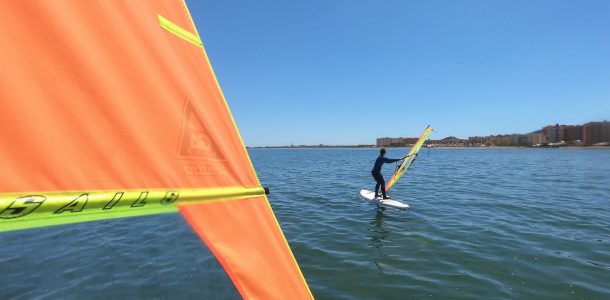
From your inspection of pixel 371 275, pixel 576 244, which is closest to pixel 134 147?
pixel 371 275

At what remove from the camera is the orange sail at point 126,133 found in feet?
4.12

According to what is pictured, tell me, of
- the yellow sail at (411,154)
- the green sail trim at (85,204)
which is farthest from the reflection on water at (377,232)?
the green sail trim at (85,204)

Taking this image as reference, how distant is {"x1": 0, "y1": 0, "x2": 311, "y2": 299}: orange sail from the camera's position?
4.12ft

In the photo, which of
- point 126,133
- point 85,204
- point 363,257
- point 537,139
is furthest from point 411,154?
point 537,139

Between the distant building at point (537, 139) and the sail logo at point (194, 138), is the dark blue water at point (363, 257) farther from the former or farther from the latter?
the distant building at point (537, 139)

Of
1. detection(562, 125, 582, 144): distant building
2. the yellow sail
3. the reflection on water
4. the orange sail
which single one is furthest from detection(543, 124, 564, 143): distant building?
the orange sail

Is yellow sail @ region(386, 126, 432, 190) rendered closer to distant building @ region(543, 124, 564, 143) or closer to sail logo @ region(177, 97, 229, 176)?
sail logo @ region(177, 97, 229, 176)

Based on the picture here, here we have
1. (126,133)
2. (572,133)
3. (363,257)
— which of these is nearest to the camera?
(126,133)

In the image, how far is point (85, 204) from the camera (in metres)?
1.38

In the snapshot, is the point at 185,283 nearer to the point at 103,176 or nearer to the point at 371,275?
the point at 371,275

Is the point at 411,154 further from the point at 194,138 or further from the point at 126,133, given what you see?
the point at 126,133

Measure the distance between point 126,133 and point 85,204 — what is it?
0.38 meters

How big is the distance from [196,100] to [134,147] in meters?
0.49

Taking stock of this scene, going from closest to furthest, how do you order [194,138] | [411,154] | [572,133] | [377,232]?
1. [194,138]
2. [377,232]
3. [411,154]
4. [572,133]
